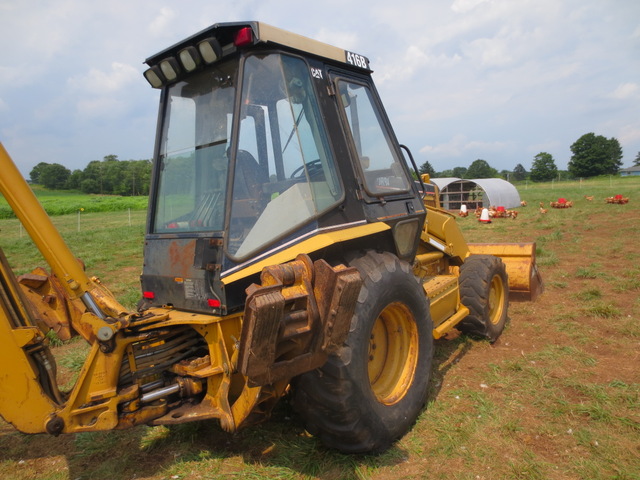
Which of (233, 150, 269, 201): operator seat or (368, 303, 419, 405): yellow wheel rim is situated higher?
(233, 150, 269, 201): operator seat

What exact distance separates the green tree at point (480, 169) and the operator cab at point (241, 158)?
288 ft

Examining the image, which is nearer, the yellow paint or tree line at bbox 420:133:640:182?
the yellow paint

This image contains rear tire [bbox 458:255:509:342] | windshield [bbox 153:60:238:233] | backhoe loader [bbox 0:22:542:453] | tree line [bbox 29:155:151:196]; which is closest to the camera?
backhoe loader [bbox 0:22:542:453]

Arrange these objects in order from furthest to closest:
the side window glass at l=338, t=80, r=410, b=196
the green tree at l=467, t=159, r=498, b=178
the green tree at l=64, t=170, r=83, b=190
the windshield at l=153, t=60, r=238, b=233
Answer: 1. the green tree at l=467, t=159, r=498, b=178
2. the green tree at l=64, t=170, r=83, b=190
3. the side window glass at l=338, t=80, r=410, b=196
4. the windshield at l=153, t=60, r=238, b=233

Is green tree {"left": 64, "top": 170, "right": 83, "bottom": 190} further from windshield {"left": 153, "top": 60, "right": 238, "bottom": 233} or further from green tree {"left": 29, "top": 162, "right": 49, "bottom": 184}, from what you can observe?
windshield {"left": 153, "top": 60, "right": 238, "bottom": 233}

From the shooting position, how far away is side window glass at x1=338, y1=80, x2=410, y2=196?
3494 mm

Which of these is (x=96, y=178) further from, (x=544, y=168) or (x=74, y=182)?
(x=544, y=168)

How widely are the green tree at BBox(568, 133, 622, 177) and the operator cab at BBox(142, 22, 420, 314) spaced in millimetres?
88487

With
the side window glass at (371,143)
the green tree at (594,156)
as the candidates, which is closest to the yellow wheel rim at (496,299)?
the side window glass at (371,143)

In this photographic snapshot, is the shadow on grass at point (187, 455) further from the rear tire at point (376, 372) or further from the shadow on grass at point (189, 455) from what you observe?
the rear tire at point (376, 372)

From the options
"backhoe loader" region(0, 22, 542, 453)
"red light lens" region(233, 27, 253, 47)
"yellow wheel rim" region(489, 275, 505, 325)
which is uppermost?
"red light lens" region(233, 27, 253, 47)

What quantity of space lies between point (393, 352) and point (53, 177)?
279 feet

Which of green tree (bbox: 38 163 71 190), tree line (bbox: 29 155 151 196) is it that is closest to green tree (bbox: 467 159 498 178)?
tree line (bbox: 29 155 151 196)

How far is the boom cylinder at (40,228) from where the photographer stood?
2334 millimetres
